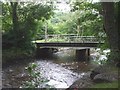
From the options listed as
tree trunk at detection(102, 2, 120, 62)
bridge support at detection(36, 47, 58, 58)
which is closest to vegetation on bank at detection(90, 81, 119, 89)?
tree trunk at detection(102, 2, 120, 62)

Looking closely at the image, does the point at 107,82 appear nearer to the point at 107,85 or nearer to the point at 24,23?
the point at 107,85

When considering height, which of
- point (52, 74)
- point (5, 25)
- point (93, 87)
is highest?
point (5, 25)

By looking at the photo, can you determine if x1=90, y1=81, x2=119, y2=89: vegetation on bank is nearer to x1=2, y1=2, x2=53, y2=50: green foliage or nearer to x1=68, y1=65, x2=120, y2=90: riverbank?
x1=68, y1=65, x2=120, y2=90: riverbank

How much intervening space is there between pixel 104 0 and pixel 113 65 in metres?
2.38

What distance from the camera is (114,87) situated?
640 centimetres

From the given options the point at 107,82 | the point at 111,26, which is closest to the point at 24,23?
the point at 111,26

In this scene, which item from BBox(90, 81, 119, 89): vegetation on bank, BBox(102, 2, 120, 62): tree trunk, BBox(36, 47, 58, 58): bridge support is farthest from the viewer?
BBox(36, 47, 58, 58): bridge support

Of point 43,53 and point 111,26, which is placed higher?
point 111,26

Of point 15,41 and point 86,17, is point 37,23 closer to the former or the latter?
point 15,41

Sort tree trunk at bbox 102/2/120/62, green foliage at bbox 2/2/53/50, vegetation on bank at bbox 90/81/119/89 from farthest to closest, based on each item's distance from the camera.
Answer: green foliage at bbox 2/2/53/50, tree trunk at bbox 102/2/120/62, vegetation on bank at bbox 90/81/119/89

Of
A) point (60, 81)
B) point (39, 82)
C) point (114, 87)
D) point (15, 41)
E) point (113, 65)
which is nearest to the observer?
point (39, 82)

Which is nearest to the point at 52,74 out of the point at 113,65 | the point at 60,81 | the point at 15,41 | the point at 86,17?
the point at 60,81

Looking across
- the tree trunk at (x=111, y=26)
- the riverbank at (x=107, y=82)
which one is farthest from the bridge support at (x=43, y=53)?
the riverbank at (x=107, y=82)

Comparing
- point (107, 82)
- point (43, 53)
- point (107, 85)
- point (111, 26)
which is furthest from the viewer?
point (43, 53)
